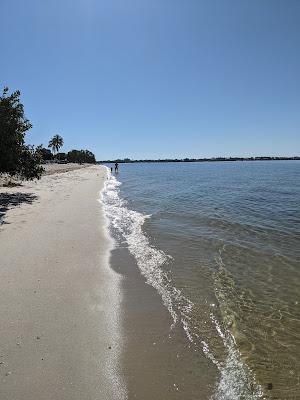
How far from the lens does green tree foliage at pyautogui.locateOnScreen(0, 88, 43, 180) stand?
23.4 m

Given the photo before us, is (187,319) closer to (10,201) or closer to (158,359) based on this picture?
(158,359)

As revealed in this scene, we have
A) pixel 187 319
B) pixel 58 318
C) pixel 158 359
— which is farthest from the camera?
pixel 187 319

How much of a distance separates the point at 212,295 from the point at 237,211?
15154 millimetres

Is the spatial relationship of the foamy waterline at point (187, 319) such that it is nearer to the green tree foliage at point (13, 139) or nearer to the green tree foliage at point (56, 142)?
the green tree foliage at point (13, 139)

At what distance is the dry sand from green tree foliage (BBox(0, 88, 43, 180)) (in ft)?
39.3

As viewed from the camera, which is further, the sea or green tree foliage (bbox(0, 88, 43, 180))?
green tree foliage (bbox(0, 88, 43, 180))

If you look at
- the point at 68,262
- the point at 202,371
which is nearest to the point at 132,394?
the point at 202,371

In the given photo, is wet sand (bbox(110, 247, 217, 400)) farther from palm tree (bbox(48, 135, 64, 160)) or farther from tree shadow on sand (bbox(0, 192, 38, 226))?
palm tree (bbox(48, 135, 64, 160))

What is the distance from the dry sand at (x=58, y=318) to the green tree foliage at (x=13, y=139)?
12.0m

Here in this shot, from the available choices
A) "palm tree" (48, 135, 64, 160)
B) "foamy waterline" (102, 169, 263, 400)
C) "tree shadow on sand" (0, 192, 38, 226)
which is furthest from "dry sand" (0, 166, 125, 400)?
"palm tree" (48, 135, 64, 160)

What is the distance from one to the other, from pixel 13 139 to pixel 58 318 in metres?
19.6

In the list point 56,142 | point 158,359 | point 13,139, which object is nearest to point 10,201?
point 13,139

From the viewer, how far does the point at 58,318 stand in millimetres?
6668

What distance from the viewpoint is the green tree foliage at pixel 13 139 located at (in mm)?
23391
